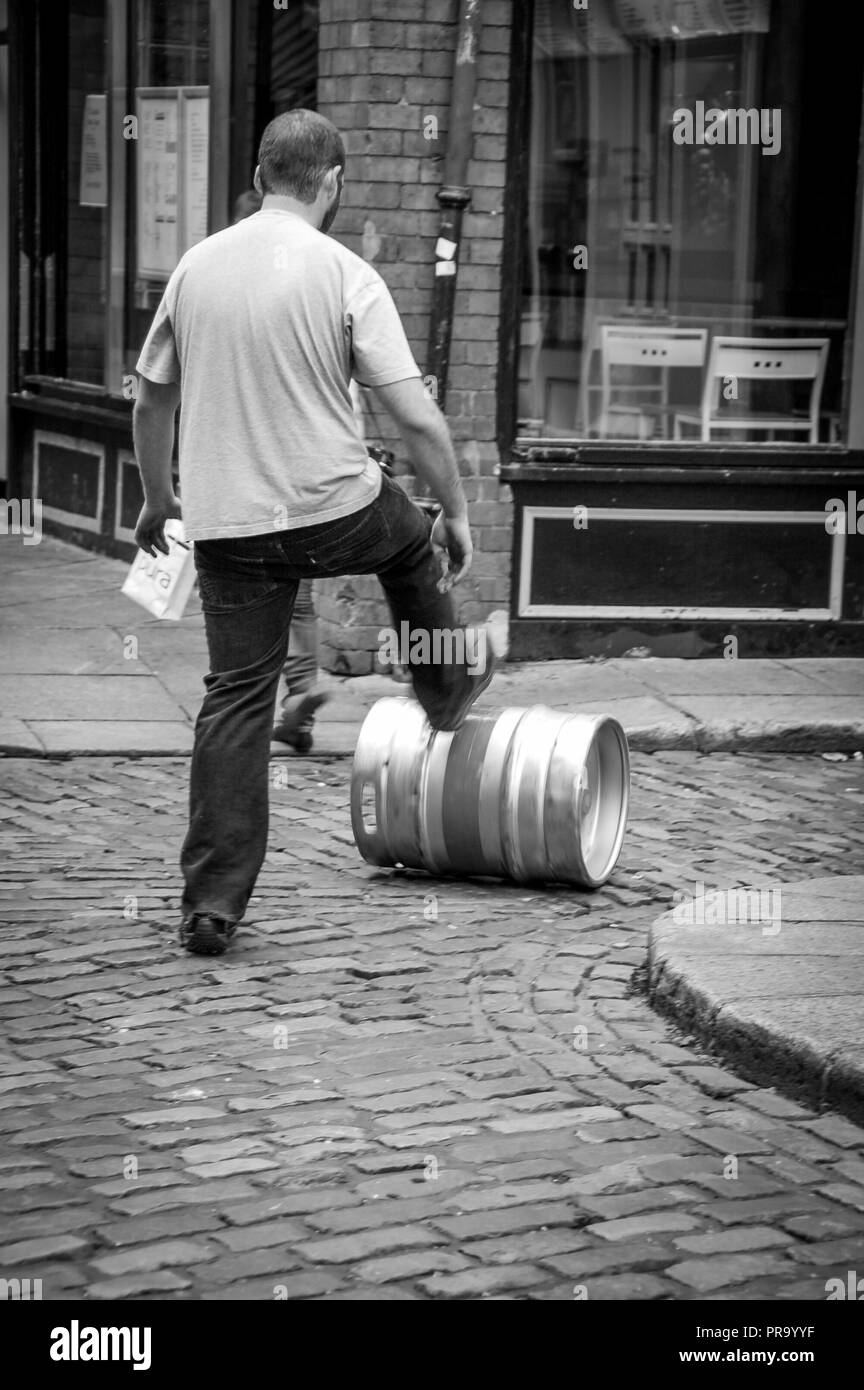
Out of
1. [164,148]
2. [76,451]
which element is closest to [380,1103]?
[164,148]

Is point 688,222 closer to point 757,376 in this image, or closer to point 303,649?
point 757,376

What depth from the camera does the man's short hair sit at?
4.78 meters

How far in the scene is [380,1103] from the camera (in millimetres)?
4008

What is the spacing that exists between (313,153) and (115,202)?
21.6 feet

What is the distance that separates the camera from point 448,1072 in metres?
4.20

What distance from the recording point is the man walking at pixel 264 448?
184 inches

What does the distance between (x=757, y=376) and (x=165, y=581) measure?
438 cm

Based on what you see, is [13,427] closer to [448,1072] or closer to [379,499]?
[379,499]

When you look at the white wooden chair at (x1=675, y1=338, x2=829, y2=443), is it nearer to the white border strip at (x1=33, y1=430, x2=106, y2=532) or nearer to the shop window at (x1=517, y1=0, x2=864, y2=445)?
the shop window at (x1=517, y1=0, x2=864, y2=445)

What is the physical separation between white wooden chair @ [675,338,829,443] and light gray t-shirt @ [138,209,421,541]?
4.66 m

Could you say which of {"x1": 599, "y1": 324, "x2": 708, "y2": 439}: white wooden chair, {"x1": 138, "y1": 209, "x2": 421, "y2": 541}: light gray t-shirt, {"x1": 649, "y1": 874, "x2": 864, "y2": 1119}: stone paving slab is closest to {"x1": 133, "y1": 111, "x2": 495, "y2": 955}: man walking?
{"x1": 138, "y1": 209, "x2": 421, "y2": 541}: light gray t-shirt

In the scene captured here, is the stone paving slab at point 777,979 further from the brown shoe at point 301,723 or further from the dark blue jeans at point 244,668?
the brown shoe at point 301,723

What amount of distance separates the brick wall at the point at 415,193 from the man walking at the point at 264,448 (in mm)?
3370
